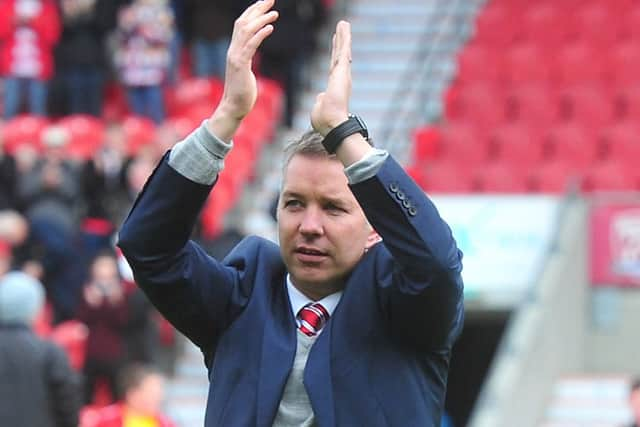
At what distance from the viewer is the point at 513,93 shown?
13.4 metres

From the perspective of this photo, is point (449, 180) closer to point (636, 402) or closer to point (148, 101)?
point (148, 101)

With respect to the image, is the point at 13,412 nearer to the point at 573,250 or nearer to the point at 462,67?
the point at 573,250

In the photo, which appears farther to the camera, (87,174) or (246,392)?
(87,174)

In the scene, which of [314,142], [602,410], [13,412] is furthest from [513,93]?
[314,142]

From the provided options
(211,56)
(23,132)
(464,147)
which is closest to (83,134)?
(23,132)

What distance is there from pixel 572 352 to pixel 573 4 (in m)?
4.52

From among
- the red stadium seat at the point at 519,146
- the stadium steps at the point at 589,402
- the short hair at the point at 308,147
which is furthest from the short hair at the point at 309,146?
the red stadium seat at the point at 519,146

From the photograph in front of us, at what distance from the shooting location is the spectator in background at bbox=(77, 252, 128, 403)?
1056 centimetres

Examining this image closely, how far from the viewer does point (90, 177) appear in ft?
41.2

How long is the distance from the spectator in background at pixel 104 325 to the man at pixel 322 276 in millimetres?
7273

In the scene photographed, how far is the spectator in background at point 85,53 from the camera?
48.5ft

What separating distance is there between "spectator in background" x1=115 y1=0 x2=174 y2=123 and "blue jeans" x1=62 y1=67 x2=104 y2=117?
0.32 metres

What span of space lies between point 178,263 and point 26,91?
11863 millimetres

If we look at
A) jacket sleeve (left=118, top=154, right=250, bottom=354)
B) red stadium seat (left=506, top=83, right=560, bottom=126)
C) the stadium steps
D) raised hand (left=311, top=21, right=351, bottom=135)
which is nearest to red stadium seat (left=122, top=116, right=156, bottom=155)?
red stadium seat (left=506, top=83, right=560, bottom=126)
